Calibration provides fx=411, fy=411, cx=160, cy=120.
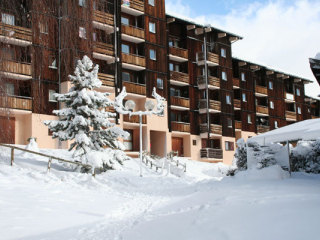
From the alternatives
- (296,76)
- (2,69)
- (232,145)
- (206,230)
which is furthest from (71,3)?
(296,76)

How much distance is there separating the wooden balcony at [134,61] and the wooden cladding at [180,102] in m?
4.67

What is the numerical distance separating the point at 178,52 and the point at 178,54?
22 cm

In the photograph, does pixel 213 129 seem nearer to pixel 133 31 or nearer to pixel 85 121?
pixel 133 31

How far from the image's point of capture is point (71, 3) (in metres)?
6.09

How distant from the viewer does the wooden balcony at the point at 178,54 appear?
40.3m

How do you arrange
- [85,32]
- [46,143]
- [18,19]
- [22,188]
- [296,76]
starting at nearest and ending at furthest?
[85,32]
[18,19]
[22,188]
[46,143]
[296,76]

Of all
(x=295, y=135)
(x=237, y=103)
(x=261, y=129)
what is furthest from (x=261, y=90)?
(x=295, y=135)

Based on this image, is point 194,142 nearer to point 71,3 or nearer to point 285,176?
point 285,176

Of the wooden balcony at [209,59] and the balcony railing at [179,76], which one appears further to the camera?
the wooden balcony at [209,59]

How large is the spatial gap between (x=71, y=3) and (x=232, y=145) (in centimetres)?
3993

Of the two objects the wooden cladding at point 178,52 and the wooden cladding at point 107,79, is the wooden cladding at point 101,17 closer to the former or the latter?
the wooden cladding at point 107,79

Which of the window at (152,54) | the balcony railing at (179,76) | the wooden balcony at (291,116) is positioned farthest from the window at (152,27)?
the wooden balcony at (291,116)

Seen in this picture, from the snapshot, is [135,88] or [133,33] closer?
[135,88]

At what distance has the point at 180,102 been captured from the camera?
132 ft
